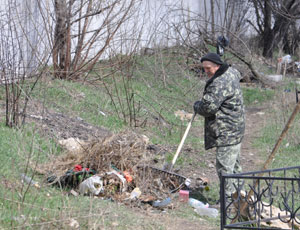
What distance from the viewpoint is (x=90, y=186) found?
4.81 metres

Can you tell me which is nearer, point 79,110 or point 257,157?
point 257,157

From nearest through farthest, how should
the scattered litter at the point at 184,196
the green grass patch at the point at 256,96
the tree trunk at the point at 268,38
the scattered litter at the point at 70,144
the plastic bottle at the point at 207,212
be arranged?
the plastic bottle at the point at 207,212 → the scattered litter at the point at 184,196 → the scattered litter at the point at 70,144 → the green grass patch at the point at 256,96 → the tree trunk at the point at 268,38

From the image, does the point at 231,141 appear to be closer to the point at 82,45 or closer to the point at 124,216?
the point at 124,216

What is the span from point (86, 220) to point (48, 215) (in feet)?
1.00

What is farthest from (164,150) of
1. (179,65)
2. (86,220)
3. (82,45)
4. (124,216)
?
(179,65)

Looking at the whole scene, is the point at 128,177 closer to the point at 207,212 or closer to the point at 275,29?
the point at 207,212

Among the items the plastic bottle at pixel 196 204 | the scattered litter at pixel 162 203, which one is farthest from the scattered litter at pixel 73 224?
the plastic bottle at pixel 196 204

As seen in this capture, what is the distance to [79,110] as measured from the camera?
8.60 metres

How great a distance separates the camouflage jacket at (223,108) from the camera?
5148mm

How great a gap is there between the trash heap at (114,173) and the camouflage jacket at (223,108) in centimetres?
79

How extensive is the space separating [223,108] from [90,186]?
1.72 metres

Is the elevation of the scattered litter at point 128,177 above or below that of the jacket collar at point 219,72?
below

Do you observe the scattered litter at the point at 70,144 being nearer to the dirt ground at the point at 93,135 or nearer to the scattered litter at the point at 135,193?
the dirt ground at the point at 93,135

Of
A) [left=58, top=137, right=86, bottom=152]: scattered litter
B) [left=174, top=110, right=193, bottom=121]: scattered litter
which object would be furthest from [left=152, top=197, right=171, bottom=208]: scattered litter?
[left=174, top=110, right=193, bottom=121]: scattered litter
